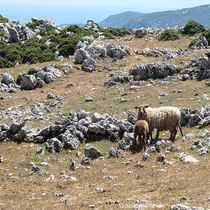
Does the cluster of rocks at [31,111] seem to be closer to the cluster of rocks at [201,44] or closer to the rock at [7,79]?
the rock at [7,79]

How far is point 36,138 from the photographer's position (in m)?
22.0

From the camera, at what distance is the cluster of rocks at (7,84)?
129 ft

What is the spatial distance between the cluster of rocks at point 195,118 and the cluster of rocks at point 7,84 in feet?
77.8

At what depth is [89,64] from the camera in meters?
46.3

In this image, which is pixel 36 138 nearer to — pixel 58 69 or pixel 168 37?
pixel 58 69

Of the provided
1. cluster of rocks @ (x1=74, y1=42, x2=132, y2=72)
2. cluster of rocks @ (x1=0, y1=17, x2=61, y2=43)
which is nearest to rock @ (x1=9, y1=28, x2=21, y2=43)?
cluster of rocks @ (x1=0, y1=17, x2=61, y2=43)

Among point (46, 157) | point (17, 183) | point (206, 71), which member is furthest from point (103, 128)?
point (206, 71)

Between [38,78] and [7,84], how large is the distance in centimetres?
427

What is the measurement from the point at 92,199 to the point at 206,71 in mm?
28497

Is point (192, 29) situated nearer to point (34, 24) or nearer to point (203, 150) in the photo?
point (34, 24)

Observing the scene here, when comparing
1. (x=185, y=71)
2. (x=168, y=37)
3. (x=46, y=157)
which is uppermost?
(x=168, y=37)

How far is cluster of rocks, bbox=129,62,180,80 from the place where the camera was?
4022 cm

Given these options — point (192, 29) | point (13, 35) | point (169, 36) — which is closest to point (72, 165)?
point (169, 36)

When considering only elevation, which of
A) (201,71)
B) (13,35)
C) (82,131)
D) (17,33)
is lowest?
(82,131)
